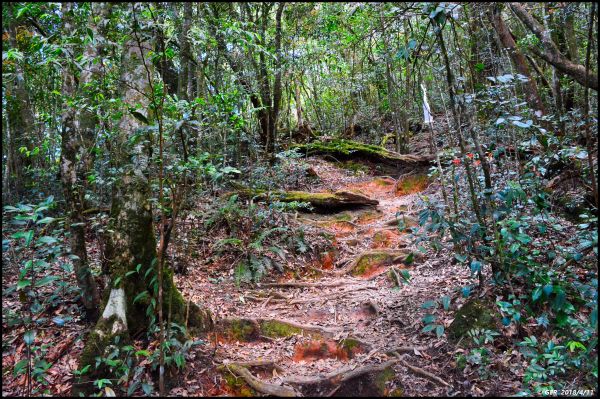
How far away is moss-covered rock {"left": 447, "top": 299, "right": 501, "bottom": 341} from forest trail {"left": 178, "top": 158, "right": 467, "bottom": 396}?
276mm

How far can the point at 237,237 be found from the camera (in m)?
7.70

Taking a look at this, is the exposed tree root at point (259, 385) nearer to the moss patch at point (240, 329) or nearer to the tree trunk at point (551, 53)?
the moss patch at point (240, 329)

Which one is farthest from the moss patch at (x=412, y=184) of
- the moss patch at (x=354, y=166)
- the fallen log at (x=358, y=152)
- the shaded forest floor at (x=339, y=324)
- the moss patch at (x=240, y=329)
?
the moss patch at (x=240, y=329)

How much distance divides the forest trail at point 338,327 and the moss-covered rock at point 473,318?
0.28 m

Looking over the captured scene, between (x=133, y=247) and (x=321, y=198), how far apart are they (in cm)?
604

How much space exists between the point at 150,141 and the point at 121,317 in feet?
7.31

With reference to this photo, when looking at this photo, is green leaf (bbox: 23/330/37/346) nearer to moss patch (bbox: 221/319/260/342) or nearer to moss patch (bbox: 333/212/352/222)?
moss patch (bbox: 221/319/260/342)

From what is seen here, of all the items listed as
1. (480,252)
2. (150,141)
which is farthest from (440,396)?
(150,141)

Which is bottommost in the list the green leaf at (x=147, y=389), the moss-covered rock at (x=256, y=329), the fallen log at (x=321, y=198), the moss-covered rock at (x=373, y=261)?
the moss-covered rock at (x=256, y=329)

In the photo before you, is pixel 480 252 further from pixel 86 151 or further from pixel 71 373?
pixel 86 151

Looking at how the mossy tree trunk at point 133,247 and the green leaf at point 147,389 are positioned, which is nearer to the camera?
the green leaf at point 147,389

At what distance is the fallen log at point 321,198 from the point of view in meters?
9.23

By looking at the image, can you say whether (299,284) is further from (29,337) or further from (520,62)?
(520,62)

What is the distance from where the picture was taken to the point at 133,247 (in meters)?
4.68
